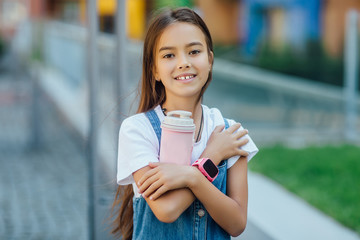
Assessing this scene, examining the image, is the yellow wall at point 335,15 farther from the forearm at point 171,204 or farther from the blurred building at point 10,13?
the blurred building at point 10,13

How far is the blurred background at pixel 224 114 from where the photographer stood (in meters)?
3.45

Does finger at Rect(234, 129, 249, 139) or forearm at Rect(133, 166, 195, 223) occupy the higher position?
finger at Rect(234, 129, 249, 139)

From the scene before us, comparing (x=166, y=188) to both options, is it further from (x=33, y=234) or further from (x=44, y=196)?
(x=44, y=196)

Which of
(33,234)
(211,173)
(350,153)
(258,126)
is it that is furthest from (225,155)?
(258,126)

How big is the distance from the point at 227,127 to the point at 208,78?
0.67ft

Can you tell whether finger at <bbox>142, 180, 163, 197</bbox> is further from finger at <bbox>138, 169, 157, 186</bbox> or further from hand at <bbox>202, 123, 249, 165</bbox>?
hand at <bbox>202, 123, 249, 165</bbox>

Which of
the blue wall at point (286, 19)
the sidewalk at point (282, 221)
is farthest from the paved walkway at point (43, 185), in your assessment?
the blue wall at point (286, 19)

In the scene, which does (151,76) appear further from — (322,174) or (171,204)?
(322,174)

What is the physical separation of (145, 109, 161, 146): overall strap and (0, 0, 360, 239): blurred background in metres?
0.18

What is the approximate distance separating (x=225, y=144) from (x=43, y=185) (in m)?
4.76

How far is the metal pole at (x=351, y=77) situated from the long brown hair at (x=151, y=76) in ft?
24.1

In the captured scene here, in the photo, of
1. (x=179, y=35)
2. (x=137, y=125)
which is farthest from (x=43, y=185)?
(x=179, y=35)

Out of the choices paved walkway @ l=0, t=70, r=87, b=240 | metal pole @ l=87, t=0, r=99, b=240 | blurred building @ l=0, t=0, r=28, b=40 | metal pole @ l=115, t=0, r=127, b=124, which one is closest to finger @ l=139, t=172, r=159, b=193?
metal pole @ l=115, t=0, r=127, b=124

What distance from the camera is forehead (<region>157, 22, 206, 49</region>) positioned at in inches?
76.1
